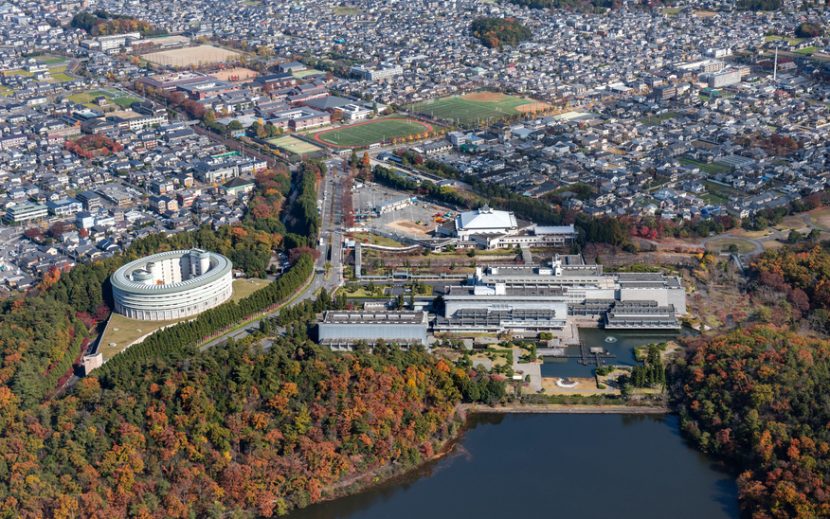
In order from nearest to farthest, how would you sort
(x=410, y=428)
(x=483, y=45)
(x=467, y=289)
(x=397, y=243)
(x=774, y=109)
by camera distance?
1. (x=410, y=428)
2. (x=467, y=289)
3. (x=397, y=243)
4. (x=774, y=109)
5. (x=483, y=45)

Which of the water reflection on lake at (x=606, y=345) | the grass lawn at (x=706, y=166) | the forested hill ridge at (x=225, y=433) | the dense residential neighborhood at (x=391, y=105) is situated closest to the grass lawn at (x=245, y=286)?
the forested hill ridge at (x=225, y=433)

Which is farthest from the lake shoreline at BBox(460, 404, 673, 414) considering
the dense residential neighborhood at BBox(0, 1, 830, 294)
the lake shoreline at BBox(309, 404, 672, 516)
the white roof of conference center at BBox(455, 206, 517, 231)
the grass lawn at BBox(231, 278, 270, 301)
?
the dense residential neighborhood at BBox(0, 1, 830, 294)

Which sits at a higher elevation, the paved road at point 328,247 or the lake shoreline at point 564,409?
the paved road at point 328,247

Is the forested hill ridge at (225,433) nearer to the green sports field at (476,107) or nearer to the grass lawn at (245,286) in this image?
the grass lawn at (245,286)

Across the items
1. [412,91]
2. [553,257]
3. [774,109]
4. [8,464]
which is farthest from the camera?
[412,91]

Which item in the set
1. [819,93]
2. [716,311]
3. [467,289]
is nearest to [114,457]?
[467,289]

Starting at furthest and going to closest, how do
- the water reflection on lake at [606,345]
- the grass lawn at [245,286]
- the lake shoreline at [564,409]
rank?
the grass lawn at [245,286] < the water reflection on lake at [606,345] < the lake shoreline at [564,409]

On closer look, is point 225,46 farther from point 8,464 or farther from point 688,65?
point 8,464
